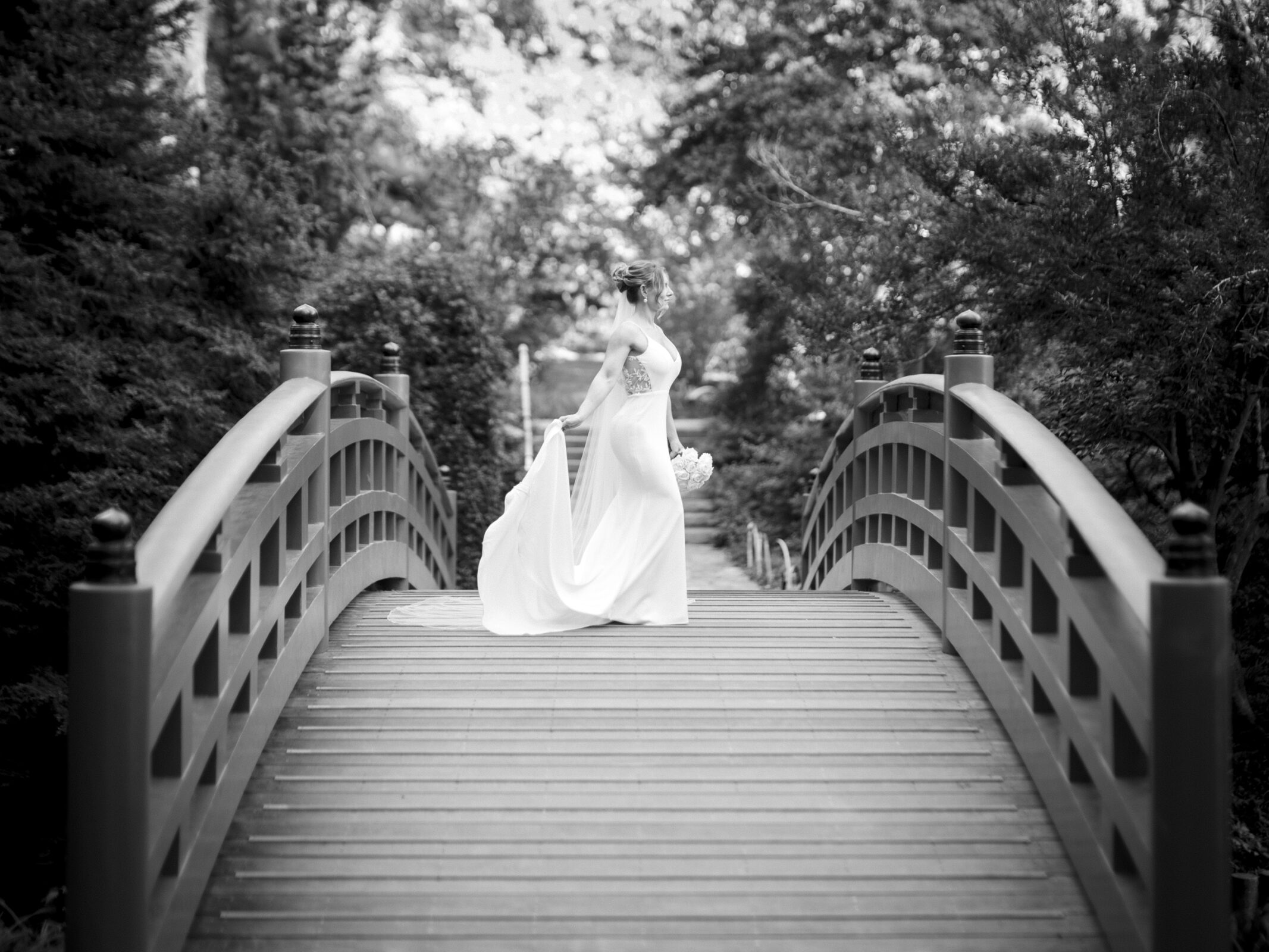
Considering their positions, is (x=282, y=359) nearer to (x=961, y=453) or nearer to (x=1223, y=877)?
(x=961, y=453)

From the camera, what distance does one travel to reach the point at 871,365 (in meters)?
7.76

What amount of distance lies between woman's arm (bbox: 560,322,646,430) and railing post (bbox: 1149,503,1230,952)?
3501 millimetres

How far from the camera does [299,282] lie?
1212 cm

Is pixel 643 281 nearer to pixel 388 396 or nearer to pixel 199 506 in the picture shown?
pixel 388 396

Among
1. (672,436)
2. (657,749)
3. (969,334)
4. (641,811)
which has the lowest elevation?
(641,811)

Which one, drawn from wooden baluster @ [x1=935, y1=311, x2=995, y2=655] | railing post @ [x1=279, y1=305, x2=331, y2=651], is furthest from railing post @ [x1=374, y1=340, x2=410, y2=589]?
wooden baluster @ [x1=935, y1=311, x2=995, y2=655]

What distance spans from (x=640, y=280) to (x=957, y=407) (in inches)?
70.0

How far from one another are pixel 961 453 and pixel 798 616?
127 cm

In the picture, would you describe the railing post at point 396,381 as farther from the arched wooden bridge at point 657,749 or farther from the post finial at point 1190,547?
the post finial at point 1190,547

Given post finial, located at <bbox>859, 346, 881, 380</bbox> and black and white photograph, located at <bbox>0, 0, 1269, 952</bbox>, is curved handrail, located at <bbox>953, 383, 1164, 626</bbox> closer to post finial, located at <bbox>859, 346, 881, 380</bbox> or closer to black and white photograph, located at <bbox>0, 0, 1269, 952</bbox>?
black and white photograph, located at <bbox>0, 0, 1269, 952</bbox>

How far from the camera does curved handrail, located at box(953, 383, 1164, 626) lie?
331 centimetres

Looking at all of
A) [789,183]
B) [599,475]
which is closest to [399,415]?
[599,475]

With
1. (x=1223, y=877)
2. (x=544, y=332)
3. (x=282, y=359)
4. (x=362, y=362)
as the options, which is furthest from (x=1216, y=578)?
(x=544, y=332)

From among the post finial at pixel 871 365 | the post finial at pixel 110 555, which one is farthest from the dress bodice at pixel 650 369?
the post finial at pixel 110 555
